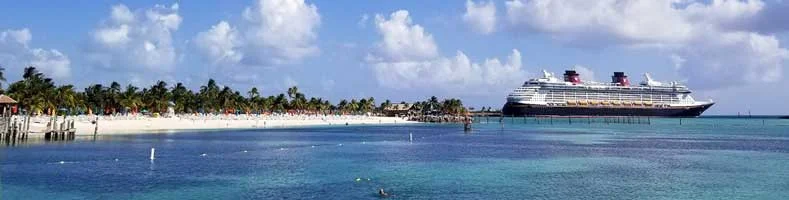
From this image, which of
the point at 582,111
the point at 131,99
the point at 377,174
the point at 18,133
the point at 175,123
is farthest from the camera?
the point at 582,111

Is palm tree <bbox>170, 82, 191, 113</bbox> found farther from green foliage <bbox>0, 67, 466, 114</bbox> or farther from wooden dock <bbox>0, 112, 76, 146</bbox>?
wooden dock <bbox>0, 112, 76, 146</bbox>

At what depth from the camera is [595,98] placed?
189625 millimetres

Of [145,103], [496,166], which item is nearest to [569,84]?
[145,103]

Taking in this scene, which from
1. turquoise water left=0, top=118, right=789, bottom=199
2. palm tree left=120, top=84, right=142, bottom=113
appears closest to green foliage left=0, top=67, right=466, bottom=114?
palm tree left=120, top=84, right=142, bottom=113

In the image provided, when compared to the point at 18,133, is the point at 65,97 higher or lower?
higher

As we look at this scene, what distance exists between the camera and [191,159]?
42500 millimetres

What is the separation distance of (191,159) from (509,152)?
73.6 feet

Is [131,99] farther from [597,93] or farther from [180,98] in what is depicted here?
[597,93]

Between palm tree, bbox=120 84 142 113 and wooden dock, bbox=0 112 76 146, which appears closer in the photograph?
Result: wooden dock, bbox=0 112 76 146

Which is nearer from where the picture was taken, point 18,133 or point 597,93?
point 18,133

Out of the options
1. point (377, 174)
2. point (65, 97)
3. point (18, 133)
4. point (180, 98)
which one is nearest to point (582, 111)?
point (180, 98)

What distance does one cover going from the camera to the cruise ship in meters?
185

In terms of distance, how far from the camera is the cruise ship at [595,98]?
18538 centimetres

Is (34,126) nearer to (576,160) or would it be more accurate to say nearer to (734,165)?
(576,160)
